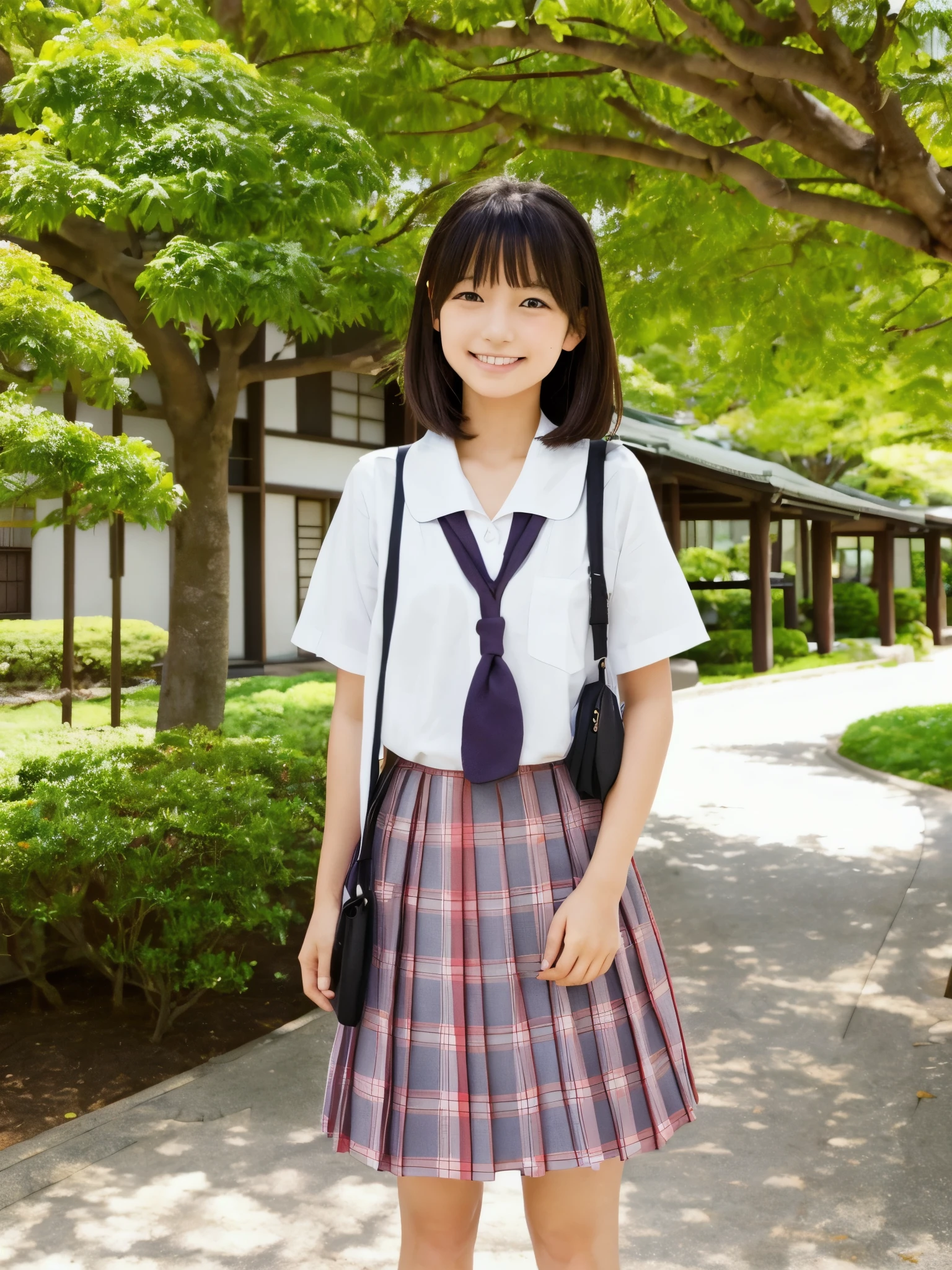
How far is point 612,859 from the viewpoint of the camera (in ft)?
5.47

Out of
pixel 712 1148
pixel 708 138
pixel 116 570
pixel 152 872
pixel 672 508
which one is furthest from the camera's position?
pixel 672 508

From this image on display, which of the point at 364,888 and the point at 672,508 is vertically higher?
the point at 672,508

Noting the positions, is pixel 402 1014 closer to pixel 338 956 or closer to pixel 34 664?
pixel 338 956

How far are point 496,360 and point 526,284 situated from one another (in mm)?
125

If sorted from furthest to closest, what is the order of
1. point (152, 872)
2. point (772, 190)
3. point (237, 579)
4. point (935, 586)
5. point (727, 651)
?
point (935, 586) < point (727, 651) < point (237, 579) < point (772, 190) < point (152, 872)

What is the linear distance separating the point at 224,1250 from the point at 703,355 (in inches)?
288

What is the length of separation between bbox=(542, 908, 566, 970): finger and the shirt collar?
23.7 inches

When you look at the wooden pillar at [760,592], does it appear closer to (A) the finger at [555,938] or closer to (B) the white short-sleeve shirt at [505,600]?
(B) the white short-sleeve shirt at [505,600]

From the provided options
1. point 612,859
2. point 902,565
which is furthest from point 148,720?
point 902,565

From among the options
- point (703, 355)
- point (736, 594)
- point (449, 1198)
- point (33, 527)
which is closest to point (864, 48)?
point (703, 355)

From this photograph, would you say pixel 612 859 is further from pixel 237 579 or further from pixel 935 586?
pixel 935 586

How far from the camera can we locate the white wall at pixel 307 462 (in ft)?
49.5

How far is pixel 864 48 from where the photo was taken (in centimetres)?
491

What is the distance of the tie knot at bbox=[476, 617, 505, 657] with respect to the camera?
5.43 feet
